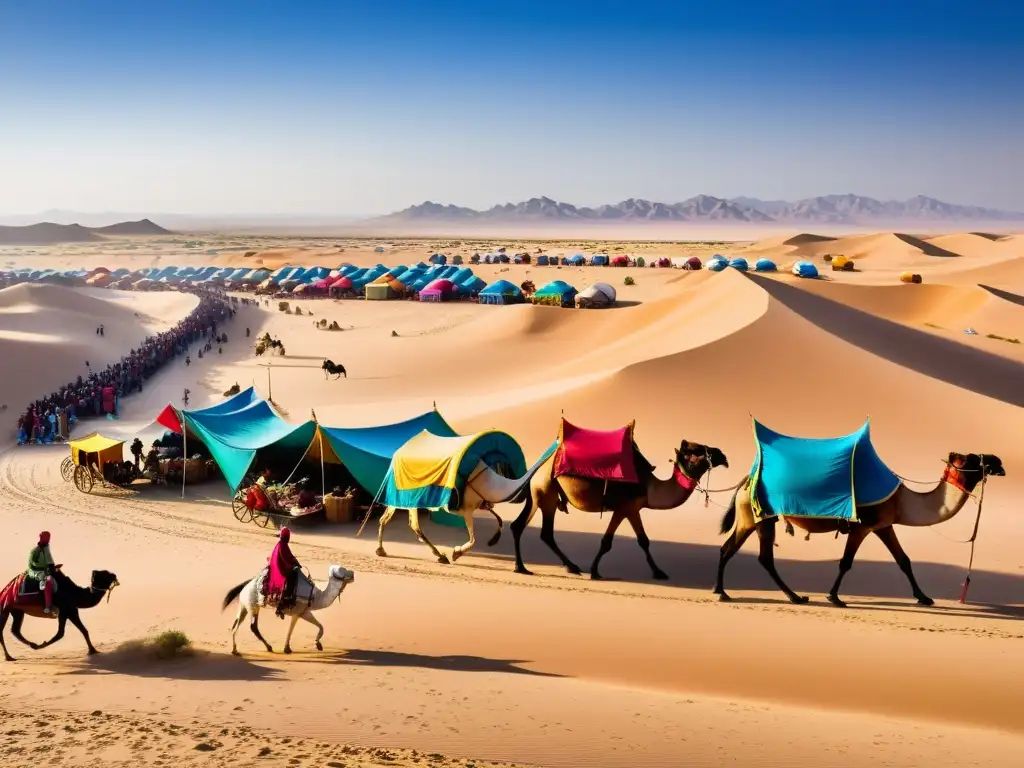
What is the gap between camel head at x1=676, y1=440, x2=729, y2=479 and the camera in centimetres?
1317

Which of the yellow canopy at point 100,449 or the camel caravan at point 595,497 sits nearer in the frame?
the camel caravan at point 595,497

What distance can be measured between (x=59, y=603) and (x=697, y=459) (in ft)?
26.4

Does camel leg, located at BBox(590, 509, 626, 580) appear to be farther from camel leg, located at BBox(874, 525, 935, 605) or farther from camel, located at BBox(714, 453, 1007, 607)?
camel leg, located at BBox(874, 525, 935, 605)

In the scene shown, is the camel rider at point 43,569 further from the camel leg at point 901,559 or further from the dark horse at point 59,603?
the camel leg at point 901,559

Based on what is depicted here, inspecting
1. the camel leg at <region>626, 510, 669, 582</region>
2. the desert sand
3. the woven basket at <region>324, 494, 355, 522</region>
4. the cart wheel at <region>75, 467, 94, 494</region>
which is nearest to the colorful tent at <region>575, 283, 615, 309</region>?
the desert sand

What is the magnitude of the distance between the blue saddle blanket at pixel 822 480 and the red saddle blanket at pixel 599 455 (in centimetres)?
176

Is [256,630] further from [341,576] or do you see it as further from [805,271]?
[805,271]

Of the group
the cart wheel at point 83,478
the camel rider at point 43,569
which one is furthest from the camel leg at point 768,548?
the cart wheel at point 83,478

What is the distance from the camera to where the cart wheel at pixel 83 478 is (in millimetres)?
18797

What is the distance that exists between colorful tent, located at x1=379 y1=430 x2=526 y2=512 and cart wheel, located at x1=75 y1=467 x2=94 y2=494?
23.6ft

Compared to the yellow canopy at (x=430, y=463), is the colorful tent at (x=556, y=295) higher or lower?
higher

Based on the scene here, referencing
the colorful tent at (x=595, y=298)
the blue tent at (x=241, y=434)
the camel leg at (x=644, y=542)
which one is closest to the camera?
the camel leg at (x=644, y=542)

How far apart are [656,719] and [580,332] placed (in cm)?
3393

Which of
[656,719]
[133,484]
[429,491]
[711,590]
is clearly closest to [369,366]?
[133,484]
